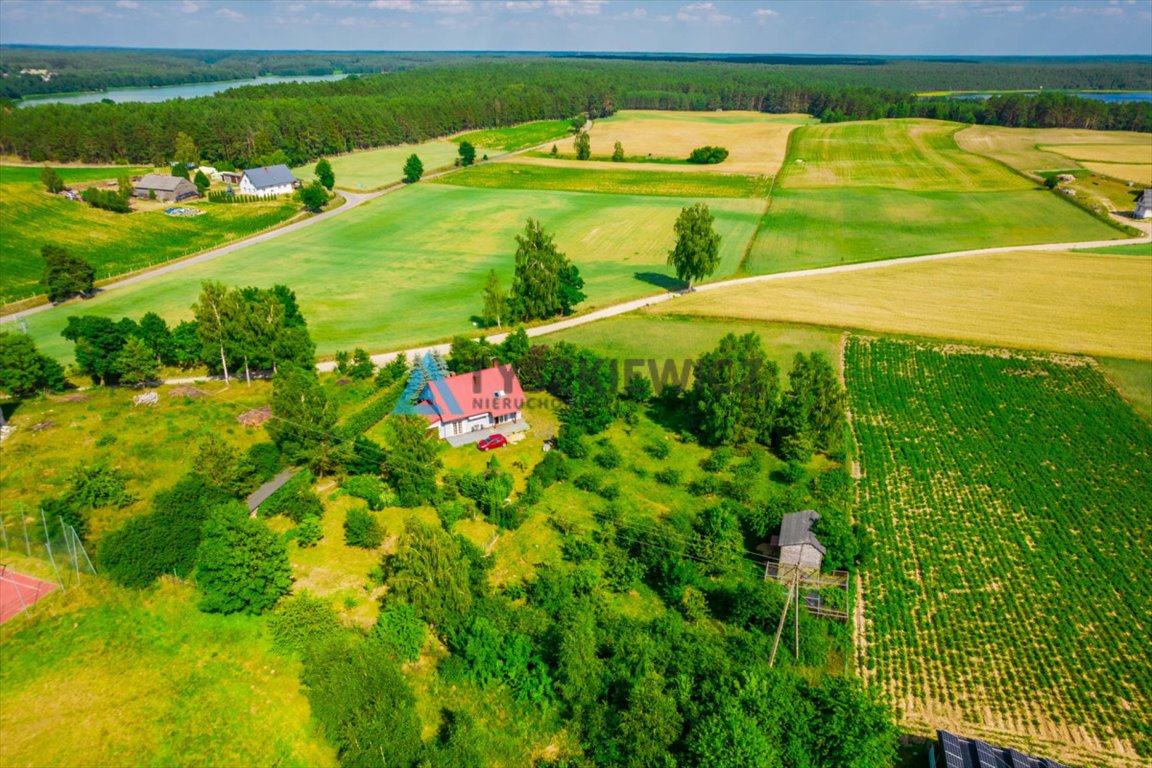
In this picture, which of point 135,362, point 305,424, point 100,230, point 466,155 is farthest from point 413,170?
point 305,424

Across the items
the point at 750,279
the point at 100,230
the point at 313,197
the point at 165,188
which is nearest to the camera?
the point at 750,279

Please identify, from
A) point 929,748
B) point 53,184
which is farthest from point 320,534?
point 53,184

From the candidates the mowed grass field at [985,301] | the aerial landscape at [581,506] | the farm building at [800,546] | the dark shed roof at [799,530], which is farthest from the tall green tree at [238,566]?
the mowed grass field at [985,301]

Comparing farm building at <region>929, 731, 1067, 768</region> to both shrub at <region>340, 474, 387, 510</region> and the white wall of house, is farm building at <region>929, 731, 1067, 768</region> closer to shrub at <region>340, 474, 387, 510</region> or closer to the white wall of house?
shrub at <region>340, 474, 387, 510</region>

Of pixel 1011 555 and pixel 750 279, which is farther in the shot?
pixel 750 279

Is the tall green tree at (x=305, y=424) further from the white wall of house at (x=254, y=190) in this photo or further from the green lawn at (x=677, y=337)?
the white wall of house at (x=254, y=190)

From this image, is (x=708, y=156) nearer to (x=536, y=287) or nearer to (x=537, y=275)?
(x=537, y=275)

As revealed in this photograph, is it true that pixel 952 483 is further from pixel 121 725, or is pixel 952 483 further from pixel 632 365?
pixel 121 725
